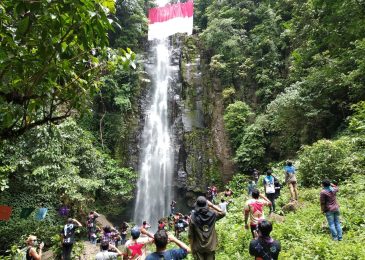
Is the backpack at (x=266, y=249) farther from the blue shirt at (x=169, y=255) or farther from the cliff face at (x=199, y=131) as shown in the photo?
the cliff face at (x=199, y=131)

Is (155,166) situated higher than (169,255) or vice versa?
(155,166)

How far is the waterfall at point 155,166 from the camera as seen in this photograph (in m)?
21.7

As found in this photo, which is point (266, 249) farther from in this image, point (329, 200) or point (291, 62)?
point (291, 62)

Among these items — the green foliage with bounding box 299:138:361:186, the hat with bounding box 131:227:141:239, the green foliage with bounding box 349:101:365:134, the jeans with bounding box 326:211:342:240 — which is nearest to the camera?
the hat with bounding box 131:227:141:239

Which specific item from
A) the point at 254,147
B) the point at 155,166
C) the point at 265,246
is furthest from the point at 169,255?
the point at 155,166

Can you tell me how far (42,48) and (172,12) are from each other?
73.4ft

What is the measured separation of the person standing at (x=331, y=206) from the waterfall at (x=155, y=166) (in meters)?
16.0

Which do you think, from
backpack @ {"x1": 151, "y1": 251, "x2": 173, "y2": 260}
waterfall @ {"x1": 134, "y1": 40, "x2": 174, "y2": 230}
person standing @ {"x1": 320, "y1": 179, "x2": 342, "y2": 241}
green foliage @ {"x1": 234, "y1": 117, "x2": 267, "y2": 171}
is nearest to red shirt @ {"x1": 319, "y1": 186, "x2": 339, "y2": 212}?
person standing @ {"x1": 320, "y1": 179, "x2": 342, "y2": 241}

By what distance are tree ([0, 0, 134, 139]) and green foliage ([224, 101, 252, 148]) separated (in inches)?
704

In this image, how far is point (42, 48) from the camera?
305cm

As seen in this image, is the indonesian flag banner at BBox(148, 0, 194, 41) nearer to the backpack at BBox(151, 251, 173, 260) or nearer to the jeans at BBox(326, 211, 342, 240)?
the jeans at BBox(326, 211, 342, 240)

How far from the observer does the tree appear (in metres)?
2.89

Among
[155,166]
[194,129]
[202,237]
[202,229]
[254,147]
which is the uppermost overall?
[194,129]

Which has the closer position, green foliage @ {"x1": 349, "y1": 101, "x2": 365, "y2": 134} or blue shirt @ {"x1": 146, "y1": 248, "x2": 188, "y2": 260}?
blue shirt @ {"x1": 146, "y1": 248, "x2": 188, "y2": 260}
